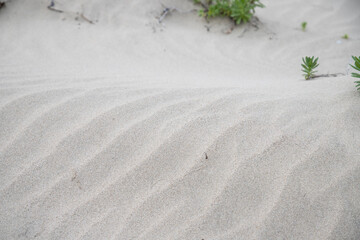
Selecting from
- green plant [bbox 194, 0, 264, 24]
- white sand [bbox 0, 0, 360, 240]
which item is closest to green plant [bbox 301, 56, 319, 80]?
white sand [bbox 0, 0, 360, 240]

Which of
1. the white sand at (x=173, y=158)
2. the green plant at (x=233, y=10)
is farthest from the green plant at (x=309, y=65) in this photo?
the green plant at (x=233, y=10)

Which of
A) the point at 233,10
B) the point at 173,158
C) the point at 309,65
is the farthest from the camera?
the point at 233,10

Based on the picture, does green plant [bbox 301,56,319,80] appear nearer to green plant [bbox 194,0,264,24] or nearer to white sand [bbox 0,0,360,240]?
white sand [bbox 0,0,360,240]

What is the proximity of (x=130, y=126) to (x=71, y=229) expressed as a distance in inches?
25.1

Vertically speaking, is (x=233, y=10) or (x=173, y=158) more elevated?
(x=233, y=10)

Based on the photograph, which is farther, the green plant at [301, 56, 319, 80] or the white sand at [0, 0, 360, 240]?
the green plant at [301, 56, 319, 80]

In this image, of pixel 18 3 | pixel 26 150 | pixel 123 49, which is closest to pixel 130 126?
pixel 26 150

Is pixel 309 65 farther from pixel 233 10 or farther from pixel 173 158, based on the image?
pixel 233 10

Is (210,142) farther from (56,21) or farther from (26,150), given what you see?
(56,21)

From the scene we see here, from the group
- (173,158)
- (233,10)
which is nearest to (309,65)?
(173,158)

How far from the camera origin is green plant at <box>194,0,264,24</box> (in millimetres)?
3746

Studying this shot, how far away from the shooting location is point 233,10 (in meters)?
3.77

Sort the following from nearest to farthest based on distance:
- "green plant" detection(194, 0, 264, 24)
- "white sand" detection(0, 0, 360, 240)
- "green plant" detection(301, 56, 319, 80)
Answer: "white sand" detection(0, 0, 360, 240) → "green plant" detection(301, 56, 319, 80) → "green plant" detection(194, 0, 264, 24)

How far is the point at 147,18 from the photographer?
397 cm
